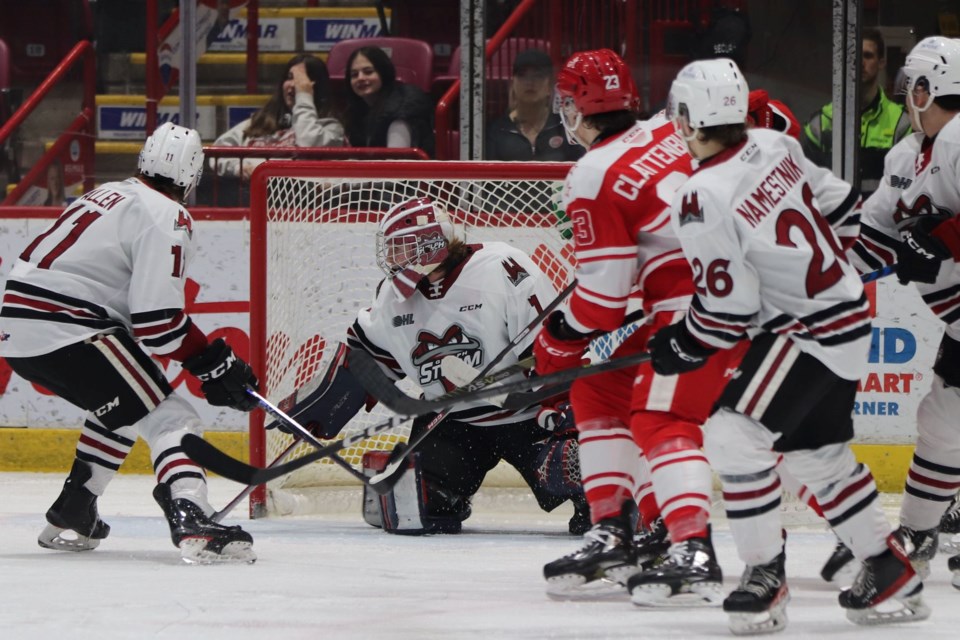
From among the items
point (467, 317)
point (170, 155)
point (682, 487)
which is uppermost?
point (170, 155)

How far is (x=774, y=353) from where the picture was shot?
8.61ft

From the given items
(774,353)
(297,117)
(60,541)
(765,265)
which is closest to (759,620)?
(774,353)

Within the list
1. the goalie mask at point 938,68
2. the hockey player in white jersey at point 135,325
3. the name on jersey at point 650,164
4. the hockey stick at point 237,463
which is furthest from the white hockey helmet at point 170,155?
the goalie mask at point 938,68

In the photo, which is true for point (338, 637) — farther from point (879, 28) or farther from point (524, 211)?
point (879, 28)

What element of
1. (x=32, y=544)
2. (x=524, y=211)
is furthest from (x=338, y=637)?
(x=524, y=211)

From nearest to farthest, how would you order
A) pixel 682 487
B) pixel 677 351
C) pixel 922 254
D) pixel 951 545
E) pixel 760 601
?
pixel 760 601
pixel 677 351
pixel 682 487
pixel 922 254
pixel 951 545

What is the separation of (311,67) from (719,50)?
1.66m

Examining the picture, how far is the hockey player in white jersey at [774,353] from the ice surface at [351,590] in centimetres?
10

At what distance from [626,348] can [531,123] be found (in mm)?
2110

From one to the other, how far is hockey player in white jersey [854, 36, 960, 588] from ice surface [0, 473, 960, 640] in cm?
A: 19

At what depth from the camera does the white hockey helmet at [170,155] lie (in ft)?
11.8

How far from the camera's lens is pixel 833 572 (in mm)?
3057

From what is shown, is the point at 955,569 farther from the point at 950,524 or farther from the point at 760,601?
the point at 950,524

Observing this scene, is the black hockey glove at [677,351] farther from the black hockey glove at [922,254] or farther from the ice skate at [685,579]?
the black hockey glove at [922,254]
